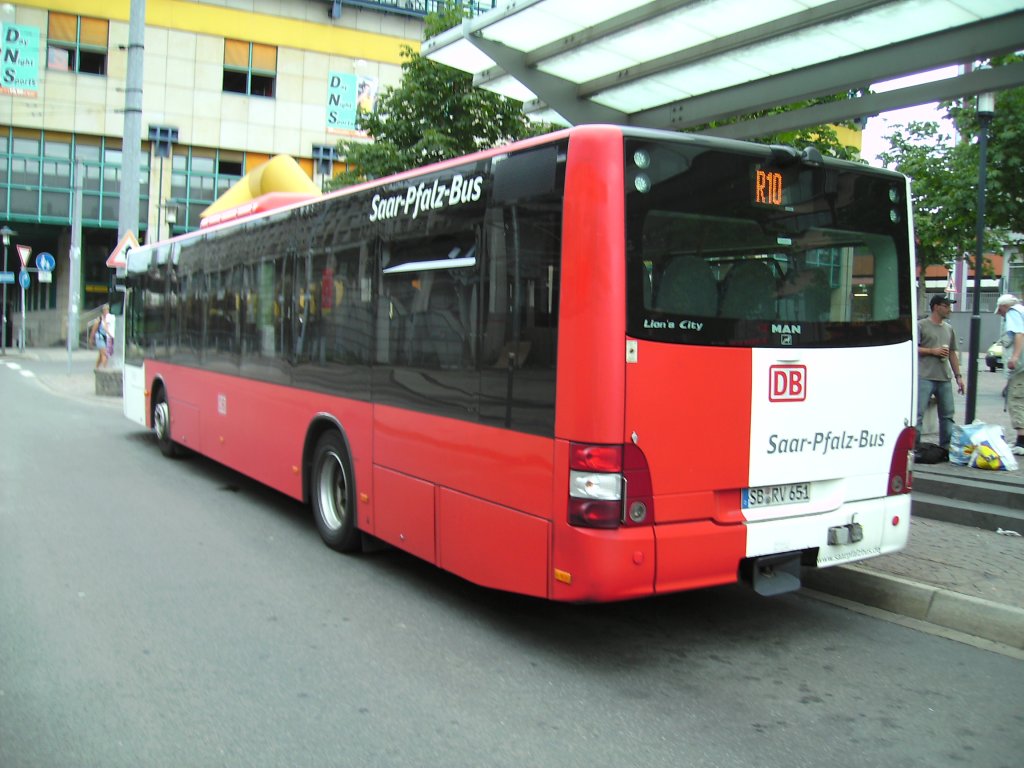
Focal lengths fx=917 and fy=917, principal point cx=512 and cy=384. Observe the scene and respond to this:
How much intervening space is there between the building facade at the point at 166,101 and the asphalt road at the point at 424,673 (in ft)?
111

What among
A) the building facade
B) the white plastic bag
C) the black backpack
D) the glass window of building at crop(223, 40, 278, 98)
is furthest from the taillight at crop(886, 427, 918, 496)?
the glass window of building at crop(223, 40, 278, 98)

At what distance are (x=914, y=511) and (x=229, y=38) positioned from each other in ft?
125

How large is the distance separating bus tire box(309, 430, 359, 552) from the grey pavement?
3357 millimetres

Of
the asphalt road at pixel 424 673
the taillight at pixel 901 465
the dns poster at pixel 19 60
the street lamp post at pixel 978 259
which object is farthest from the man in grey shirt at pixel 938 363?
the dns poster at pixel 19 60

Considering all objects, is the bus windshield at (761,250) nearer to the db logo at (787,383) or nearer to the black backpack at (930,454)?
the db logo at (787,383)

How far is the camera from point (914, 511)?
314 inches

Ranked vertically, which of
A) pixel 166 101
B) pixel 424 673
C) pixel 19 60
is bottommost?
pixel 424 673

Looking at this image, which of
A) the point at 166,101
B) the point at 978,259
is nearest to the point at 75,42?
the point at 166,101

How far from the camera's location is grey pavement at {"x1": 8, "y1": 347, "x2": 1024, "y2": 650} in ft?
17.6

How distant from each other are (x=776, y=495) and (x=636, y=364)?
1242 millimetres

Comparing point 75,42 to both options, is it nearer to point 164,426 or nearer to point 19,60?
point 19,60

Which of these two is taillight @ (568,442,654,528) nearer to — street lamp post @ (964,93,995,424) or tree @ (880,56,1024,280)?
street lamp post @ (964,93,995,424)

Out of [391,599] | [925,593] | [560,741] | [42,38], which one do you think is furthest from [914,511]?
[42,38]

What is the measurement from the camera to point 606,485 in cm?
447
